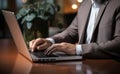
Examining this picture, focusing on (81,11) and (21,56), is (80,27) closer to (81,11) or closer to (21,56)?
(81,11)

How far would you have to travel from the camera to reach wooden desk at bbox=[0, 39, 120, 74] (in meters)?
A: 1.31

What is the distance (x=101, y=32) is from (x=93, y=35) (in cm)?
6

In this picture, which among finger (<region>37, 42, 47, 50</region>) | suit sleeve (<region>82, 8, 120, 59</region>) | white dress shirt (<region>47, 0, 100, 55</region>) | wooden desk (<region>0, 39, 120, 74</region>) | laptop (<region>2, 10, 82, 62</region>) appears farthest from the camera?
white dress shirt (<region>47, 0, 100, 55</region>)

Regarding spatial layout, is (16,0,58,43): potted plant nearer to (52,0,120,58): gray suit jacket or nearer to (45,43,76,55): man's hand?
(52,0,120,58): gray suit jacket

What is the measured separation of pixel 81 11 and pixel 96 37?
309 millimetres

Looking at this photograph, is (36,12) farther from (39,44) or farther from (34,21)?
(39,44)

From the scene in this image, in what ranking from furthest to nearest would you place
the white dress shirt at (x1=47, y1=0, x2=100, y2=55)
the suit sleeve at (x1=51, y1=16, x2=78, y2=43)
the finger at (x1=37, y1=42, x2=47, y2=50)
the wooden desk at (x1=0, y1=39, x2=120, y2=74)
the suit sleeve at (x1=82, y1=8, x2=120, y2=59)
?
1. the suit sleeve at (x1=51, y1=16, x2=78, y2=43)
2. the white dress shirt at (x1=47, y1=0, x2=100, y2=55)
3. the finger at (x1=37, y1=42, x2=47, y2=50)
4. the suit sleeve at (x1=82, y1=8, x2=120, y2=59)
5. the wooden desk at (x1=0, y1=39, x2=120, y2=74)

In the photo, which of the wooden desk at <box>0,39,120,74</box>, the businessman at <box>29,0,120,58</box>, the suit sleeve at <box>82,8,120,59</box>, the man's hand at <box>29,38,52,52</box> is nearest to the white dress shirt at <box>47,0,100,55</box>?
the businessman at <box>29,0,120,58</box>

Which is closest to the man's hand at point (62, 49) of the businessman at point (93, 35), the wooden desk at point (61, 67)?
the businessman at point (93, 35)

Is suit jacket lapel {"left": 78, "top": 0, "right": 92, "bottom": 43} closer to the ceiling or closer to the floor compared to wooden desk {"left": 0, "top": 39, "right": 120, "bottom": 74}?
closer to the ceiling

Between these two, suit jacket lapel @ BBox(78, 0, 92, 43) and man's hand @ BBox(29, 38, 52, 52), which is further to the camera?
suit jacket lapel @ BBox(78, 0, 92, 43)

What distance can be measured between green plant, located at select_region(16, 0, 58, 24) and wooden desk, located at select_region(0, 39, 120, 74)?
458 mm

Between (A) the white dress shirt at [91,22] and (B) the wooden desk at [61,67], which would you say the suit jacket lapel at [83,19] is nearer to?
(A) the white dress shirt at [91,22]

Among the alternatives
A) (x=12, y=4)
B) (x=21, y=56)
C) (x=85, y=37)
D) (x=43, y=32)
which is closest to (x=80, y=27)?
(x=85, y=37)
